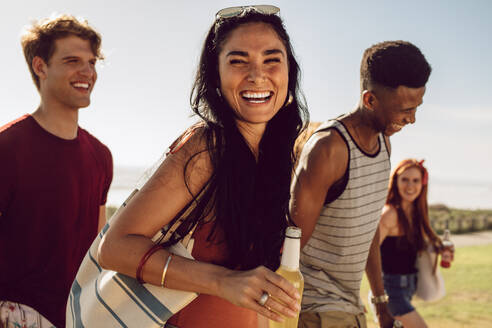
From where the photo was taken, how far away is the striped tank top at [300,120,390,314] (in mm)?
2611

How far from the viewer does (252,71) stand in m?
1.72

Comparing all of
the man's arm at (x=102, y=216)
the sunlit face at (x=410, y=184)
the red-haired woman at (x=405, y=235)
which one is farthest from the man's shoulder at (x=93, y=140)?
the sunlit face at (x=410, y=184)

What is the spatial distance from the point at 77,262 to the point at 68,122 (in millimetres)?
971

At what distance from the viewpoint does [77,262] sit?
9.16ft

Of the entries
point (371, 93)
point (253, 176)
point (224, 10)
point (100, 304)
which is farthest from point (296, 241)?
point (371, 93)

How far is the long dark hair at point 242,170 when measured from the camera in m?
1.59

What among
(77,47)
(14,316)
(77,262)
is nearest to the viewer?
(14,316)

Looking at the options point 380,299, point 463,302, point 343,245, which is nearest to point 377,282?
point 380,299

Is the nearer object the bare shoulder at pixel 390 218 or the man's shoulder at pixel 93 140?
the man's shoulder at pixel 93 140

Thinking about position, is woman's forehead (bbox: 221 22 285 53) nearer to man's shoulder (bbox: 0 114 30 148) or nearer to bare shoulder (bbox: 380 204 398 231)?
man's shoulder (bbox: 0 114 30 148)

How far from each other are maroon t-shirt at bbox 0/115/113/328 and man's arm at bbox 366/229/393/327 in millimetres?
2195

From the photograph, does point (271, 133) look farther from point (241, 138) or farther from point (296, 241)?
point (296, 241)

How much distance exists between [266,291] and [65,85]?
2.40 m

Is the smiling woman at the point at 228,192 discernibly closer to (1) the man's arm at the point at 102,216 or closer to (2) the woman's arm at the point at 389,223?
(1) the man's arm at the point at 102,216
